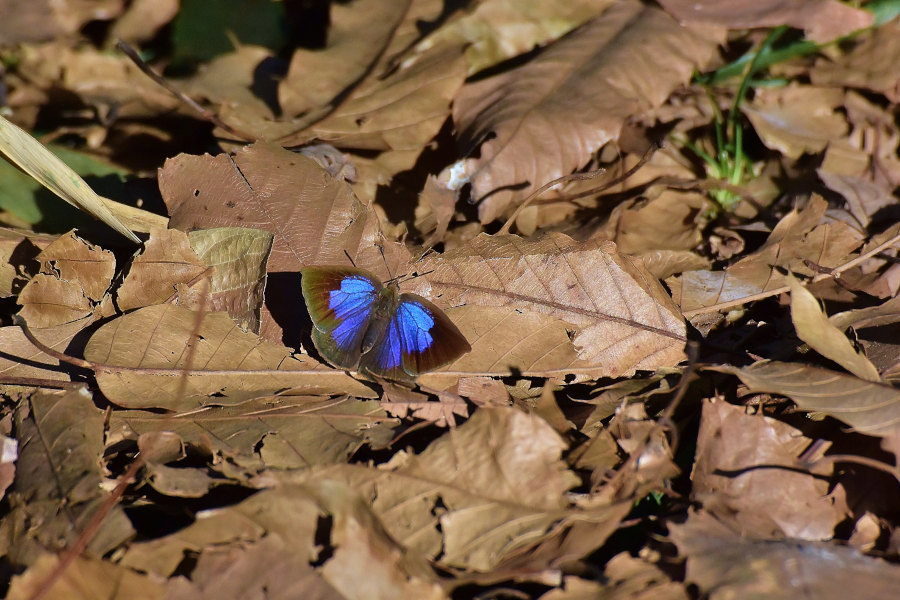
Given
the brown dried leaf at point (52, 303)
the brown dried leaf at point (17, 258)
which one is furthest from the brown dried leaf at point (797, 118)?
the brown dried leaf at point (17, 258)

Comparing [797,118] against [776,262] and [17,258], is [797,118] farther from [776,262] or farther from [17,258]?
[17,258]

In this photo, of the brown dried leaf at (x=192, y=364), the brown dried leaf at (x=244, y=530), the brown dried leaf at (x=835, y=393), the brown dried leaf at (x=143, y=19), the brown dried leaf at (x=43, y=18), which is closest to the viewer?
the brown dried leaf at (x=244, y=530)

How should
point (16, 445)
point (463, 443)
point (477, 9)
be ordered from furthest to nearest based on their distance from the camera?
point (477, 9), point (16, 445), point (463, 443)

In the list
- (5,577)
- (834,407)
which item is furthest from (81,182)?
(834,407)

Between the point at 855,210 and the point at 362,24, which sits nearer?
the point at 855,210

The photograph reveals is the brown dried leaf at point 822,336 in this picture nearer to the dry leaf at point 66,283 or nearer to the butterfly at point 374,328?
the butterfly at point 374,328

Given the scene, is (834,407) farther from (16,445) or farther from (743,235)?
(16,445)
